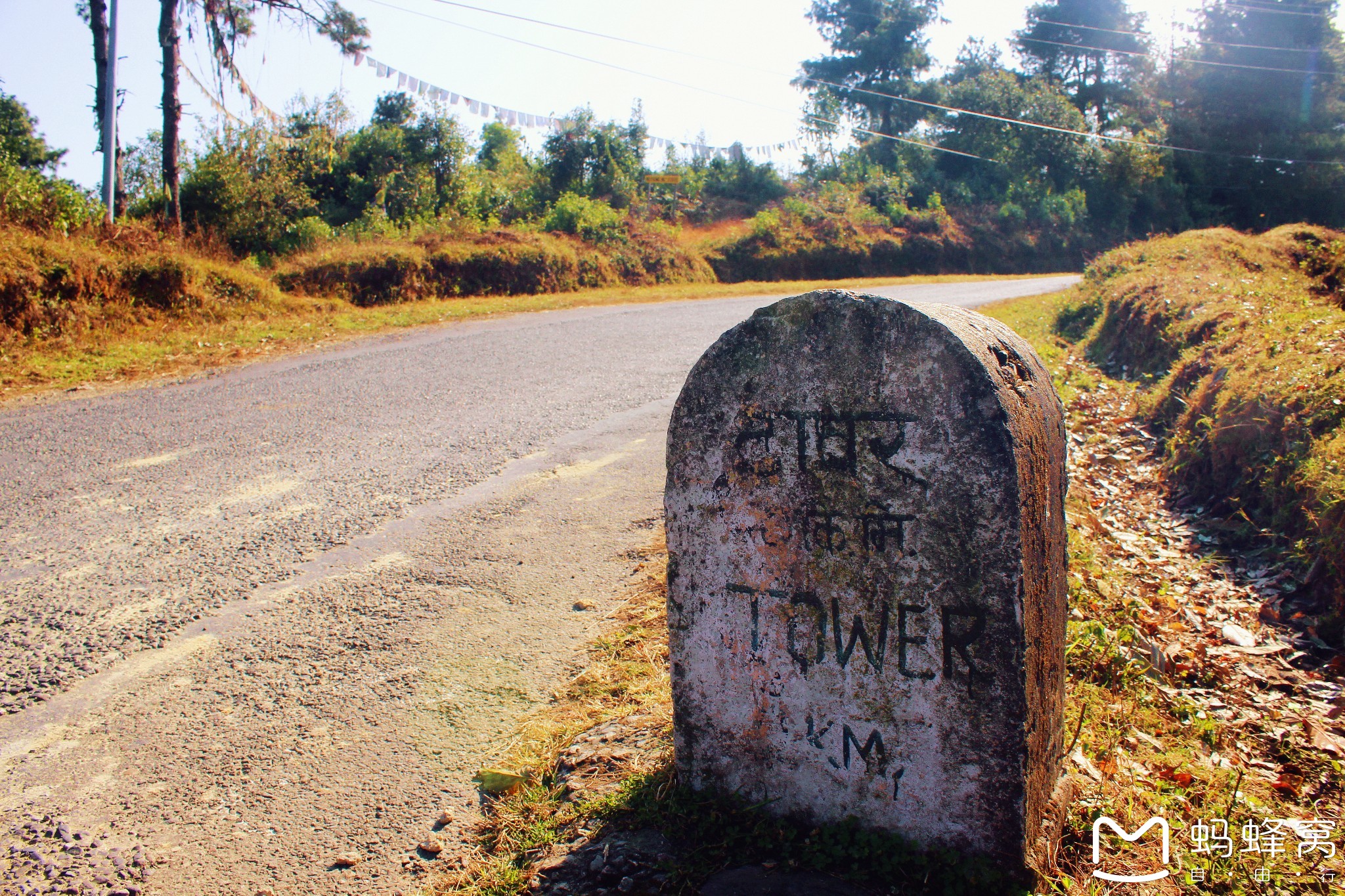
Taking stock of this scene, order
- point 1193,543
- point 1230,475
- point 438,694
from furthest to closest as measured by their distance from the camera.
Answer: point 1230,475 < point 1193,543 < point 438,694

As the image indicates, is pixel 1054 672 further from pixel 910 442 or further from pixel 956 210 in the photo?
pixel 956 210

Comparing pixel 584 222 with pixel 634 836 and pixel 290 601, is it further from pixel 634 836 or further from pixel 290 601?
pixel 634 836

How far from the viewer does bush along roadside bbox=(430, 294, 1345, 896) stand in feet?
7.13

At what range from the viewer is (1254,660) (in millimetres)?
3754

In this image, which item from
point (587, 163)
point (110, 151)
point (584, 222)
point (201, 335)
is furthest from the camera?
point (587, 163)

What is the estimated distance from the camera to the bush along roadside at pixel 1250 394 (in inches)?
175

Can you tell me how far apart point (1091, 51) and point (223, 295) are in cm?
4843

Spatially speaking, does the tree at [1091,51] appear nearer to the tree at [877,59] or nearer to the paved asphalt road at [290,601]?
the tree at [877,59]

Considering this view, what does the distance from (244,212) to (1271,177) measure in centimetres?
4075

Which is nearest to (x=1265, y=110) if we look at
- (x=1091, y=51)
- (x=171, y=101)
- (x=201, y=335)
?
(x=1091, y=51)

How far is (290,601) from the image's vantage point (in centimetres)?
377

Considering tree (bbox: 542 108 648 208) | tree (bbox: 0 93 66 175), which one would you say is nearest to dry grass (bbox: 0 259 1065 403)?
tree (bbox: 542 108 648 208)

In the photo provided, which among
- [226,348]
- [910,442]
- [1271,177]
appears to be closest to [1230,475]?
[910,442]

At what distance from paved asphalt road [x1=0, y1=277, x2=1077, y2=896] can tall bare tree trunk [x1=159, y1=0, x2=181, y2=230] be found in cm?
914
